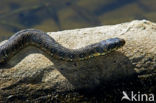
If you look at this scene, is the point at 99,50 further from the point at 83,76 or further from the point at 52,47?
the point at 52,47

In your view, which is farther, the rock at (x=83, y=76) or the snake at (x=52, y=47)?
the snake at (x=52, y=47)

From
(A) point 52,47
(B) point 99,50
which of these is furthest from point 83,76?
(A) point 52,47

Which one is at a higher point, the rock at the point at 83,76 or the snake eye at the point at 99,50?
the snake eye at the point at 99,50

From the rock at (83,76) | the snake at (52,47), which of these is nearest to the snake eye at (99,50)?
the snake at (52,47)

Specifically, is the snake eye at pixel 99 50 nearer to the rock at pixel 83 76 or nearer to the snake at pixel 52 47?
the snake at pixel 52 47

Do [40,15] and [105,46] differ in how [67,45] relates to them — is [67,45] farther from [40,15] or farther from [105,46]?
[40,15]

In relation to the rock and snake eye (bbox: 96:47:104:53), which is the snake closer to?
snake eye (bbox: 96:47:104:53)

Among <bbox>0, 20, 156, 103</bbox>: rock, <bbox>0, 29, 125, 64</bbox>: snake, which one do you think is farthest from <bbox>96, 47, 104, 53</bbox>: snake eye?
<bbox>0, 20, 156, 103</bbox>: rock

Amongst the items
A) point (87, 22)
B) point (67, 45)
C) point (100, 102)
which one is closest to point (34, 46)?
point (67, 45)
